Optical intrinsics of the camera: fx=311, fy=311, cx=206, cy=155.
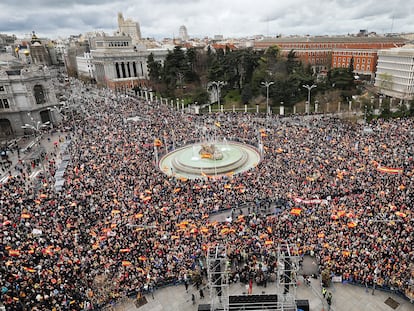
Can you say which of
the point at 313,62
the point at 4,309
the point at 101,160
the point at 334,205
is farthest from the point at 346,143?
the point at 313,62

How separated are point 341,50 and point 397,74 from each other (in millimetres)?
22523

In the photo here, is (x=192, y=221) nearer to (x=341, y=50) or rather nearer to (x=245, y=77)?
(x=245, y=77)

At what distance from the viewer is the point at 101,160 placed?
3216 cm

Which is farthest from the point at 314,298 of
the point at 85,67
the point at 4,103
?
the point at 85,67

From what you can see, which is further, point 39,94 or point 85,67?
point 85,67

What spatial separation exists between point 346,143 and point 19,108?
159 ft

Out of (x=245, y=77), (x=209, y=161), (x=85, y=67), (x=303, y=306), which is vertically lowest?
(x=303, y=306)

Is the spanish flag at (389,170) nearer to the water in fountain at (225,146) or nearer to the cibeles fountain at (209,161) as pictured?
the cibeles fountain at (209,161)

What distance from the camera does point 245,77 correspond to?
226 ft

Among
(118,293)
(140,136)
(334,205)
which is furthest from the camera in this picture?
(140,136)

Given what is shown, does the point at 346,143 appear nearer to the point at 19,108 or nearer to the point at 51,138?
the point at 51,138

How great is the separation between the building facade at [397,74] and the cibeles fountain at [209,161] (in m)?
40.3

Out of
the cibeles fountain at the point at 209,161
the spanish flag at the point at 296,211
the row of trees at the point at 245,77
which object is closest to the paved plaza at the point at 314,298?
the spanish flag at the point at 296,211

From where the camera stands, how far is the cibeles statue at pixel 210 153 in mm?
35375
